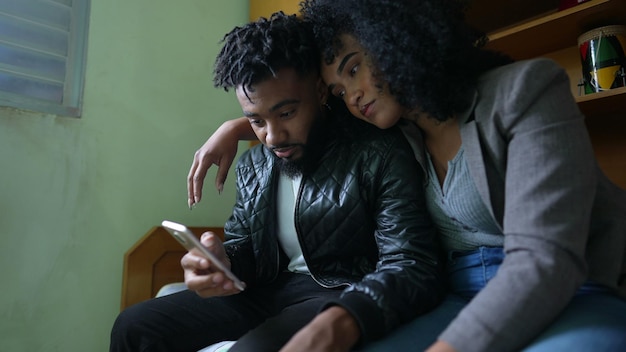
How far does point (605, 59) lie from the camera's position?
112 cm

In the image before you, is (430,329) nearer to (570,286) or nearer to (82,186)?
(570,286)

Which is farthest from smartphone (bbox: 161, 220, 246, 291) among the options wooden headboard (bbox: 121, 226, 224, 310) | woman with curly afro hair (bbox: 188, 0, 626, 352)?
wooden headboard (bbox: 121, 226, 224, 310)

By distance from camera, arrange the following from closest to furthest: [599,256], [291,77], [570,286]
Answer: [570,286]
[599,256]
[291,77]

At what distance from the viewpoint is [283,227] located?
1.04 metres

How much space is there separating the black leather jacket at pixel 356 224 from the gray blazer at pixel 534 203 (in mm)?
158

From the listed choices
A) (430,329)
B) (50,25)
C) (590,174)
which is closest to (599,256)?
(590,174)

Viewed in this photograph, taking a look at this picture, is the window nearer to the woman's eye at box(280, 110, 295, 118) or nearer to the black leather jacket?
the black leather jacket

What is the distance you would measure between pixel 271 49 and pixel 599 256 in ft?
2.21

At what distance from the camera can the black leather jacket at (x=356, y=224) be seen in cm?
79

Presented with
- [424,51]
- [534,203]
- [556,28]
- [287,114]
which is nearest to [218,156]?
[287,114]

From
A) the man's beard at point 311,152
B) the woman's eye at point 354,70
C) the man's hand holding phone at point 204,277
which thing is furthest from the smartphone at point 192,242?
the woman's eye at point 354,70

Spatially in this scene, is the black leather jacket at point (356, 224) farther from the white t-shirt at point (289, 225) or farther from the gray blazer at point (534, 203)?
the gray blazer at point (534, 203)

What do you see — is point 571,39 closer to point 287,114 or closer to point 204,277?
point 287,114

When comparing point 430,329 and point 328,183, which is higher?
point 328,183
